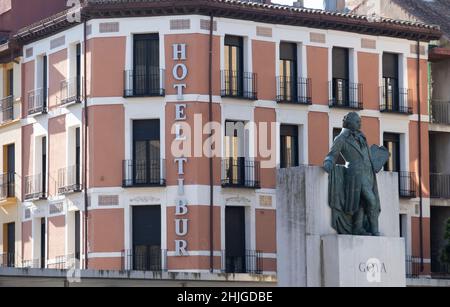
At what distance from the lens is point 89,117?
2736 inches

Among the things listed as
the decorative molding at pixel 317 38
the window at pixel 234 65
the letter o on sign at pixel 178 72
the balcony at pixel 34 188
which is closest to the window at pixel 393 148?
the decorative molding at pixel 317 38

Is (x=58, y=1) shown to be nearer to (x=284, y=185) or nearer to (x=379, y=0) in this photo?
(x=379, y=0)

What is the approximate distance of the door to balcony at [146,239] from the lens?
6806cm

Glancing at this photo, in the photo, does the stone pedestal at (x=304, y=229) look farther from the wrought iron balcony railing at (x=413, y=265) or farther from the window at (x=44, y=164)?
the window at (x=44, y=164)

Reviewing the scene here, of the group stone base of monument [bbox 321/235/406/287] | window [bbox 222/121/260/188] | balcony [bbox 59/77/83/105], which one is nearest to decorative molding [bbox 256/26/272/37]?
window [bbox 222/121/260/188]

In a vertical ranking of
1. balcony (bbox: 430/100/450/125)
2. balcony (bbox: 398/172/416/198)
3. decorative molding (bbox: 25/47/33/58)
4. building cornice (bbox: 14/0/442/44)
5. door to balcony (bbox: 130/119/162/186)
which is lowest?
balcony (bbox: 398/172/416/198)

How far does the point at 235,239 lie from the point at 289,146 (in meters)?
4.50

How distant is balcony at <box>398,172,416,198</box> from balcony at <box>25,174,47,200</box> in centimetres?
1413

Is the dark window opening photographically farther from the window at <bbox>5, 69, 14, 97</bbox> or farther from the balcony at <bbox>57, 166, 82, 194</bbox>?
the window at <bbox>5, 69, 14, 97</bbox>

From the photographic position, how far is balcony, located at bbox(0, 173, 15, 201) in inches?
2950

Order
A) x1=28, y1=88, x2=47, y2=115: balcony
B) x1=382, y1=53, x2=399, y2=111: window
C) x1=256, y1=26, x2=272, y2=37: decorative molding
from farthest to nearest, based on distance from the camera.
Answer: x1=382, y1=53, x2=399, y2=111: window < x1=28, y1=88, x2=47, y2=115: balcony < x1=256, y1=26, x2=272, y2=37: decorative molding

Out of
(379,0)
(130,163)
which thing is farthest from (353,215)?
(379,0)

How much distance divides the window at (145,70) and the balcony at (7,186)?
8.68 meters

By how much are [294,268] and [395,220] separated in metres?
3.36
